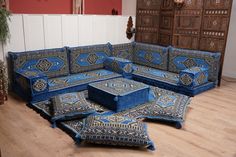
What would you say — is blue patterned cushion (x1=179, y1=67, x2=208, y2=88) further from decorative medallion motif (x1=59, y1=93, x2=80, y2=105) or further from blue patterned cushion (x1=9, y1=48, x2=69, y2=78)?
blue patterned cushion (x1=9, y1=48, x2=69, y2=78)

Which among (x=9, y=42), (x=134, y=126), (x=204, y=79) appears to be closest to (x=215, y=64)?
(x=204, y=79)

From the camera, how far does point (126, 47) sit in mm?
5328

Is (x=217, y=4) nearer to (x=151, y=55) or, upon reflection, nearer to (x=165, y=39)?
(x=165, y=39)

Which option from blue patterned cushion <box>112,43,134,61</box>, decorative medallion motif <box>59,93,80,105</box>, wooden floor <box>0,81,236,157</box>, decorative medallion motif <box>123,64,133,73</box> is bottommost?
wooden floor <box>0,81,236,157</box>

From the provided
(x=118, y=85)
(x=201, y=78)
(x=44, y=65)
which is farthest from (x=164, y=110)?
(x=44, y=65)

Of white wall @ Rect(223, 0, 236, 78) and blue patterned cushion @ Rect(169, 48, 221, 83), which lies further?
white wall @ Rect(223, 0, 236, 78)

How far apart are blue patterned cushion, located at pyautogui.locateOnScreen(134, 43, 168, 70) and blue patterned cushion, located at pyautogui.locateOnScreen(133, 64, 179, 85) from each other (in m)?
0.16

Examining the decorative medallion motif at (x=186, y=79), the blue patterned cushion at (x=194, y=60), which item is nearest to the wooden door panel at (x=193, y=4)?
the blue patterned cushion at (x=194, y=60)

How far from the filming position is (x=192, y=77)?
3.97 m

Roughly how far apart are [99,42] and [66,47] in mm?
916

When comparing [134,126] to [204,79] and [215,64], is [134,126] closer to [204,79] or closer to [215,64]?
[204,79]

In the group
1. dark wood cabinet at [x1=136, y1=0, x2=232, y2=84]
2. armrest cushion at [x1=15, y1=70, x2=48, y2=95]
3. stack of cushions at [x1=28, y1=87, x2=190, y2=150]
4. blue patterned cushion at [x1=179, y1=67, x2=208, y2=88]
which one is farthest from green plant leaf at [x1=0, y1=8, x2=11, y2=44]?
dark wood cabinet at [x1=136, y1=0, x2=232, y2=84]

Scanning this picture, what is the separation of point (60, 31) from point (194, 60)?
8.36 ft

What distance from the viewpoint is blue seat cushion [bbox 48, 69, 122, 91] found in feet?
12.7
